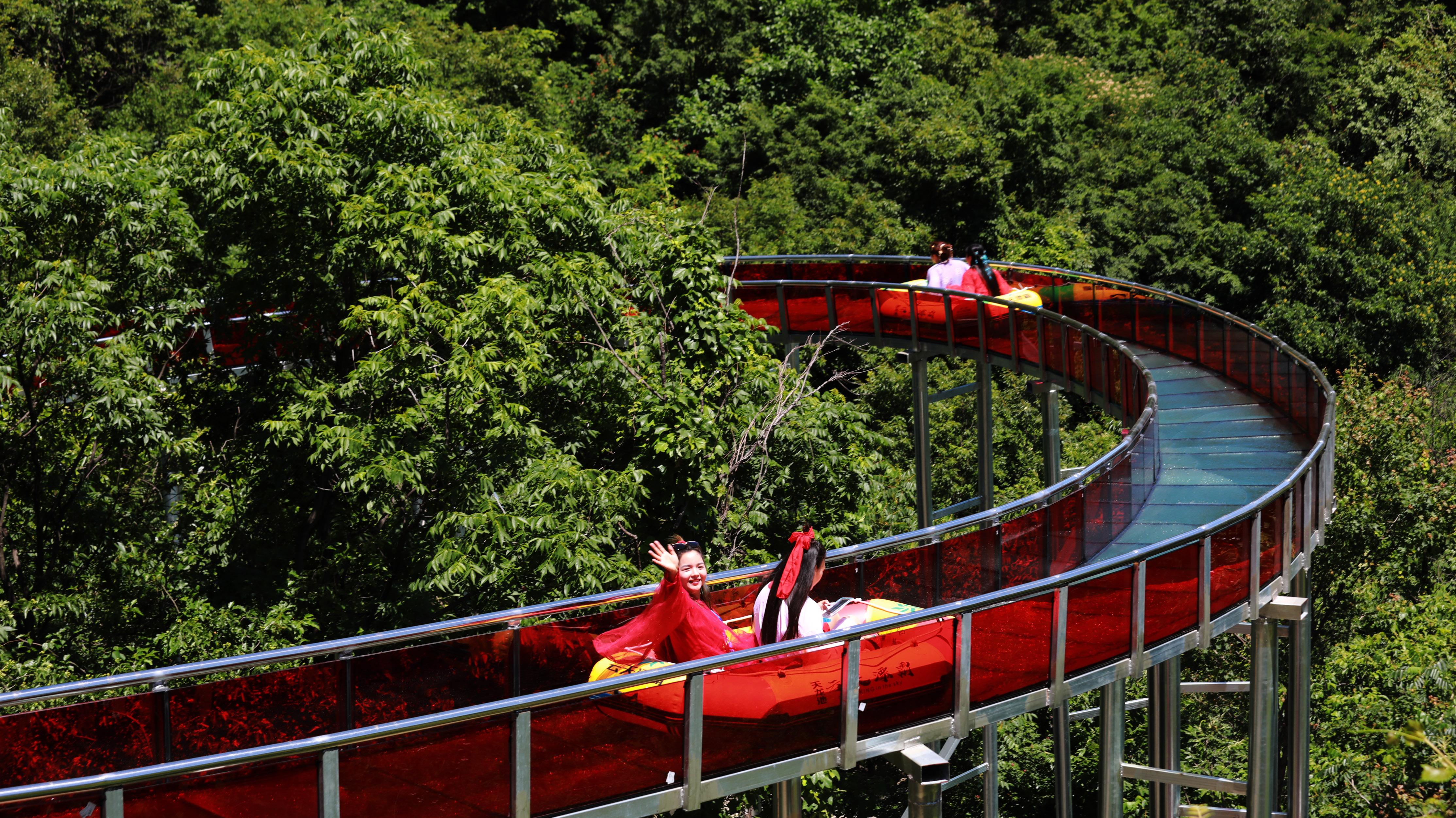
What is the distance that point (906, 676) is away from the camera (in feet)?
24.9

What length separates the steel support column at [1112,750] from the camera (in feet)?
43.4

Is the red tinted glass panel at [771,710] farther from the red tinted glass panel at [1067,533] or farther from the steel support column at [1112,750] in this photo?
the steel support column at [1112,750]

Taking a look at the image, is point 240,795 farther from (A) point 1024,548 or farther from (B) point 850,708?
(A) point 1024,548

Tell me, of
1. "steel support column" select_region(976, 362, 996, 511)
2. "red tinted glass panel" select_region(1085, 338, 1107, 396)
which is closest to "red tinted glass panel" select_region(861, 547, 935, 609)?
"red tinted glass panel" select_region(1085, 338, 1107, 396)

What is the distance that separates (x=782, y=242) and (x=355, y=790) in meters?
24.5

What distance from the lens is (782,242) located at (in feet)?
98.0

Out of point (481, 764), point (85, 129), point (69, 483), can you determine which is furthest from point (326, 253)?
point (85, 129)

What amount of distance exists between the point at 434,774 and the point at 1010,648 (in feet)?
11.2

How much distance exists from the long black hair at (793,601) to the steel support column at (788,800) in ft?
5.93

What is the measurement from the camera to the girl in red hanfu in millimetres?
7355

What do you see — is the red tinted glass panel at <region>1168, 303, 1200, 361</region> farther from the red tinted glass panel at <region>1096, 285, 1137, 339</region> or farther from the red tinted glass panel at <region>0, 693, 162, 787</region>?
the red tinted glass panel at <region>0, 693, 162, 787</region>

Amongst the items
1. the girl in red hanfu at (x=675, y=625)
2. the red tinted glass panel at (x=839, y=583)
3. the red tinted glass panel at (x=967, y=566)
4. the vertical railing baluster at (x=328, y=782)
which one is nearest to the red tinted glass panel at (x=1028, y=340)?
the red tinted glass panel at (x=967, y=566)

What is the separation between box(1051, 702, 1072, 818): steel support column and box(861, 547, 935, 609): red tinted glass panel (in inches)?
270

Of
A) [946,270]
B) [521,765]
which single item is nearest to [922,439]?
[946,270]
